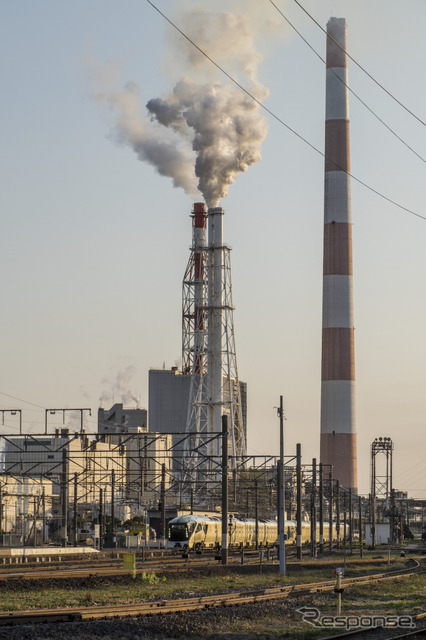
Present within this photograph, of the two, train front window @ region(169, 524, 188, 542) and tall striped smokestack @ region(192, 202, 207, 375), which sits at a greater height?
tall striped smokestack @ region(192, 202, 207, 375)

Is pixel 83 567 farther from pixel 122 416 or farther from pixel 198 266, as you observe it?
pixel 122 416

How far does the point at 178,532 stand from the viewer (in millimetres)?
60406

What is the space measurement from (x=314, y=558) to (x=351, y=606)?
1153 inches

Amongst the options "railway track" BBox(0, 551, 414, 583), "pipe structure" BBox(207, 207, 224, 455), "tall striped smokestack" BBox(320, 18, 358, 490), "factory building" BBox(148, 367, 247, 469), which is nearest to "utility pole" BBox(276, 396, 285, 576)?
"railway track" BBox(0, 551, 414, 583)

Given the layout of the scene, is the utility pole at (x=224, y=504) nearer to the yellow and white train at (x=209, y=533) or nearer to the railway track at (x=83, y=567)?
the railway track at (x=83, y=567)

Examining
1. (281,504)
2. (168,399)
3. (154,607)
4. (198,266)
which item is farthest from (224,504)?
(168,399)

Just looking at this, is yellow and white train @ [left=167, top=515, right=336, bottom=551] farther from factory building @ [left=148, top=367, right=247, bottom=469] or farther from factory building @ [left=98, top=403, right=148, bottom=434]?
factory building @ [left=98, top=403, right=148, bottom=434]

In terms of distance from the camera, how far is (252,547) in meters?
69.9

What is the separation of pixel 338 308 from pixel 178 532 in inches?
1269

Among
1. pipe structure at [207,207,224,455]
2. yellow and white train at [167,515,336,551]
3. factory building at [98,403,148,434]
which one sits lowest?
yellow and white train at [167,515,336,551]

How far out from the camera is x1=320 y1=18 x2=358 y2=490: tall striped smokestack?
86438 millimetres

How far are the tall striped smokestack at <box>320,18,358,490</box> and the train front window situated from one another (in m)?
29.6

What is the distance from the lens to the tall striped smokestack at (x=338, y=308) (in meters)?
86.4

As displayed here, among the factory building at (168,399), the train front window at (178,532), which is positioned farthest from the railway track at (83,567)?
the factory building at (168,399)
